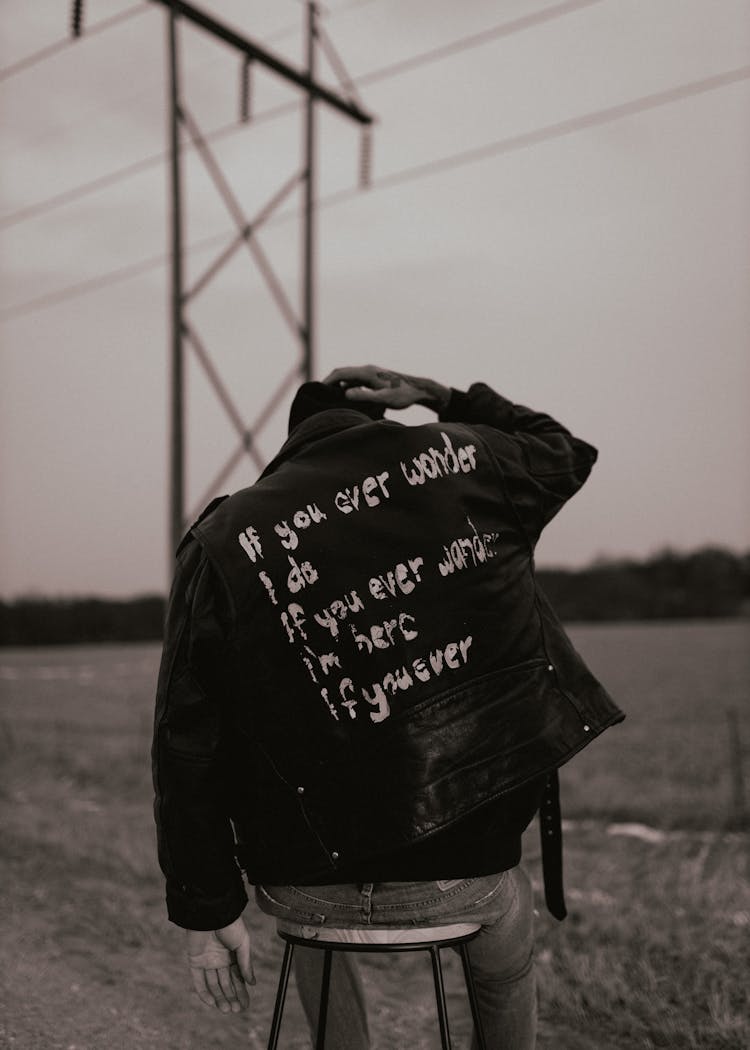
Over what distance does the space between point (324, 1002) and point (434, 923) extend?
1.09 ft

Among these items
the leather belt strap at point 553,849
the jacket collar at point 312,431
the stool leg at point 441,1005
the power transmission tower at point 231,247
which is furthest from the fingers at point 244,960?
the power transmission tower at point 231,247

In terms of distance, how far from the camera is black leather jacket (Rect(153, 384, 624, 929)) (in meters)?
1.80

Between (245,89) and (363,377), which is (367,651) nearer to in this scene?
(363,377)

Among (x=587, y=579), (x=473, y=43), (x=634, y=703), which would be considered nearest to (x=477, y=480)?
(x=473, y=43)

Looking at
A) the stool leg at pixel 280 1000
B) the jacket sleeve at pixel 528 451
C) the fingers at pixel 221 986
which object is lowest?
the stool leg at pixel 280 1000

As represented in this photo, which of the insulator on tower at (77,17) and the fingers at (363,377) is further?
the insulator on tower at (77,17)

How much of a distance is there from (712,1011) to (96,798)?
6573 millimetres

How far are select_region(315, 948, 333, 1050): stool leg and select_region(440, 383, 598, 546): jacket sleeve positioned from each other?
93 centimetres

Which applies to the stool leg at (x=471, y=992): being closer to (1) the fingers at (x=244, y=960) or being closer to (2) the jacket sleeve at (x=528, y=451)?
(1) the fingers at (x=244, y=960)

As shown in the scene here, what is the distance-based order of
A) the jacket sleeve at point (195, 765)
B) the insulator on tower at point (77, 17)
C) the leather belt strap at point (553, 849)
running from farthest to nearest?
1. the insulator on tower at point (77, 17)
2. the leather belt strap at point (553, 849)
3. the jacket sleeve at point (195, 765)

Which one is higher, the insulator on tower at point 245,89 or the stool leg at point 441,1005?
the insulator on tower at point 245,89

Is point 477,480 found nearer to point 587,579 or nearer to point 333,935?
point 333,935

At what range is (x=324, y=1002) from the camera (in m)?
2.02

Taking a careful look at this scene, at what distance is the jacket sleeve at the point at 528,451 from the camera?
2.11 m
